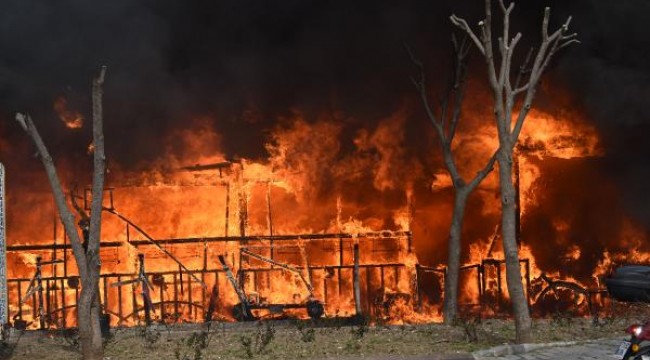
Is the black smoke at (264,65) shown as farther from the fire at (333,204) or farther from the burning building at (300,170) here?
the fire at (333,204)

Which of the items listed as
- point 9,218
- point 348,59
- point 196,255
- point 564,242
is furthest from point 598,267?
point 9,218

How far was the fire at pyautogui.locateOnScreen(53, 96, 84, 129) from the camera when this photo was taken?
72.7 feet

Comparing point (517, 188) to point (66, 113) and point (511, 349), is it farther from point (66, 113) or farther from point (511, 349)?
point (66, 113)

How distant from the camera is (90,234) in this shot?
39.4 feet

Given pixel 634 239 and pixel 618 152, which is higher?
pixel 618 152

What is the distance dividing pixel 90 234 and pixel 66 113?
11.0 m

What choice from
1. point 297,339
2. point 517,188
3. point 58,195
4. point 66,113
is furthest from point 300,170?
point 58,195

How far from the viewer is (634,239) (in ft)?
73.1

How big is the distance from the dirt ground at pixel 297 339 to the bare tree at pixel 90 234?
0.96 m

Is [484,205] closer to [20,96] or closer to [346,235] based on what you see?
[346,235]

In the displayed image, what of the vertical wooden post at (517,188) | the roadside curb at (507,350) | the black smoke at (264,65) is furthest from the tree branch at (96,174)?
the vertical wooden post at (517,188)

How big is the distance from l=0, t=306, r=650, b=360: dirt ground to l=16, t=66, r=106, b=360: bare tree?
0.96 m

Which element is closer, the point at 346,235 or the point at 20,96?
the point at 346,235

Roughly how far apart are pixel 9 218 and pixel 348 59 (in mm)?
9937
